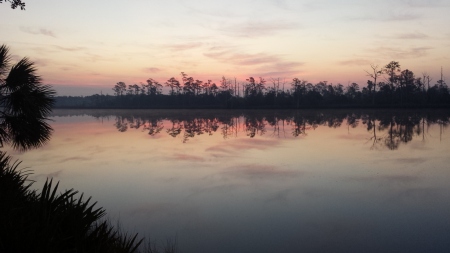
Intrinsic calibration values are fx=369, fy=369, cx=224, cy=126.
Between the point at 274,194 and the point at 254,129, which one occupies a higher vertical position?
the point at 254,129

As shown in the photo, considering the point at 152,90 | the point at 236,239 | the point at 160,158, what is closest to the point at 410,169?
the point at 236,239

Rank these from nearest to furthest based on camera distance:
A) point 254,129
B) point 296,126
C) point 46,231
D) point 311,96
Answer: point 46,231 → point 254,129 → point 296,126 → point 311,96

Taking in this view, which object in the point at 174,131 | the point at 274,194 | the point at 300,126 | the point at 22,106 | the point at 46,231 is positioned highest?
the point at 22,106

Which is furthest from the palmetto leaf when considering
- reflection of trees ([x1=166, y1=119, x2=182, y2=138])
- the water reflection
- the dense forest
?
the dense forest

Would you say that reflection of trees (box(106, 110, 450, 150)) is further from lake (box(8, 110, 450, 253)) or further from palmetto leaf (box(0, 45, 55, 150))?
palmetto leaf (box(0, 45, 55, 150))

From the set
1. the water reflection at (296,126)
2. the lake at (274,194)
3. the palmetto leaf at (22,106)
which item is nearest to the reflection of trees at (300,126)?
the water reflection at (296,126)

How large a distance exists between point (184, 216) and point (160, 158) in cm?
789

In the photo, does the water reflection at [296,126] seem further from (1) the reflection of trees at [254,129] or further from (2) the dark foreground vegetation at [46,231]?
(2) the dark foreground vegetation at [46,231]

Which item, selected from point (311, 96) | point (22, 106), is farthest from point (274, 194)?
point (311, 96)

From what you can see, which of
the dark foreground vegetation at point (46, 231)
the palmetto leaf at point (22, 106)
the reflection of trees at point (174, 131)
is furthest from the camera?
the reflection of trees at point (174, 131)

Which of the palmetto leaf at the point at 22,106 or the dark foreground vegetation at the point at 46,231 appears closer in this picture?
the dark foreground vegetation at the point at 46,231

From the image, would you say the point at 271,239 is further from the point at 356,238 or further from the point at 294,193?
the point at 294,193

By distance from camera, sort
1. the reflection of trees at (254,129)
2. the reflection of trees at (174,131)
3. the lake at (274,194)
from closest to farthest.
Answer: the lake at (274,194), the reflection of trees at (254,129), the reflection of trees at (174,131)

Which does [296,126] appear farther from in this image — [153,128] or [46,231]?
[46,231]
